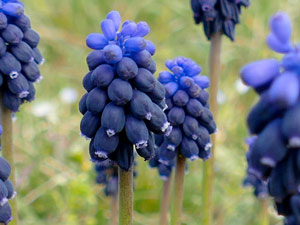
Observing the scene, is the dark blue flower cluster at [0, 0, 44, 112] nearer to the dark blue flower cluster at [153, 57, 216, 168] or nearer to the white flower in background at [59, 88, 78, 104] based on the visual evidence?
the dark blue flower cluster at [153, 57, 216, 168]

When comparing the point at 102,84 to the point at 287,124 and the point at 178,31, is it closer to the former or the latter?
the point at 287,124

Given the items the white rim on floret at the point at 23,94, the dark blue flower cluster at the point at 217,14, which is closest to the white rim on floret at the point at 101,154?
the white rim on floret at the point at 23,94

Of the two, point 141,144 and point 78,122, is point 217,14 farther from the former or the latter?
point 78,122

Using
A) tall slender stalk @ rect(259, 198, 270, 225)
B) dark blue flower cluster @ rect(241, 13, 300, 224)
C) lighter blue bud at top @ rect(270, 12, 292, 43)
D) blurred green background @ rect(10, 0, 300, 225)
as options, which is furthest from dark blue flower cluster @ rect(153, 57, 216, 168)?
blurred green background @ rect(10, 0, 300, 225)

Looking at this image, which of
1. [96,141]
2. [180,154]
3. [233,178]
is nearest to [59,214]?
[233,178]

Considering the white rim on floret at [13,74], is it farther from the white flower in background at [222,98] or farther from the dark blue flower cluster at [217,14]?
the white flower in background at [222,98]

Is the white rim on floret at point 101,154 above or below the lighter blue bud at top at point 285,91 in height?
above
